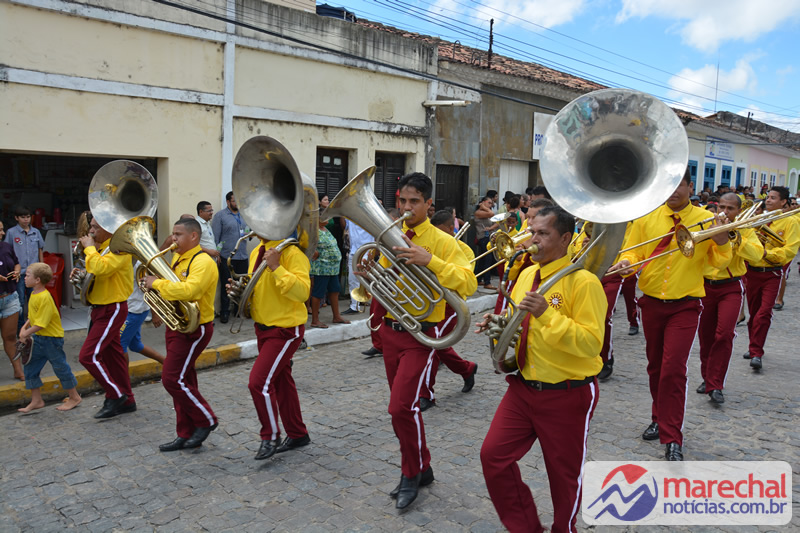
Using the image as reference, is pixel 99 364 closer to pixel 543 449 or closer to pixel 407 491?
pixel 407 491

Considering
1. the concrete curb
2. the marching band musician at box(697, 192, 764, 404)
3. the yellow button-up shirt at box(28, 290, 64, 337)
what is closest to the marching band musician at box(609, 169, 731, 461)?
the marching band musician at box(697, 192, 764, 404)

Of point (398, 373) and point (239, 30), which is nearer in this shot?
point (398, 373)

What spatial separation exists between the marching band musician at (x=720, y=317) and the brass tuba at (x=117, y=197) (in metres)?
5.36

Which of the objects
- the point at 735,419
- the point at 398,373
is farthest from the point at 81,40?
the point at 735,419

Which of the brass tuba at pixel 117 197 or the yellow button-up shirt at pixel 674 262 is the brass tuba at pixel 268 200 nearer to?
Result: the brass tuba at pixel 117 197

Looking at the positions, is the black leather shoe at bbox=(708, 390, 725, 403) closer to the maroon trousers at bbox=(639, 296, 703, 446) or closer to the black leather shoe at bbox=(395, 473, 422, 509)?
the maroon trousers at bbox=(639, 296, 703, 446)

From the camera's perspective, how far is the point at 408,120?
497 inches

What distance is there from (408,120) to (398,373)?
9091 millimetres

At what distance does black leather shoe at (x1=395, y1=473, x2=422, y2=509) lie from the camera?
4129 mm

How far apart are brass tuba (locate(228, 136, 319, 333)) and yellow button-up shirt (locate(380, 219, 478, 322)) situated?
2.34 feet

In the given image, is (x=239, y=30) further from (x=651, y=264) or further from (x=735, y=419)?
(x=735, y=419)

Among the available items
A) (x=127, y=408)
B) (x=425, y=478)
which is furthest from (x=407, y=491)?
(x=127, y=408)

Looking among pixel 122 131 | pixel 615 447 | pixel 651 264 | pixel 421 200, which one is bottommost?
pixel 615 447

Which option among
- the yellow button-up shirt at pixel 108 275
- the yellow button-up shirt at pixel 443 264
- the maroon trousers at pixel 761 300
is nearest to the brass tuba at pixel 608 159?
the yellow button-up shirt at pixel 443 264
